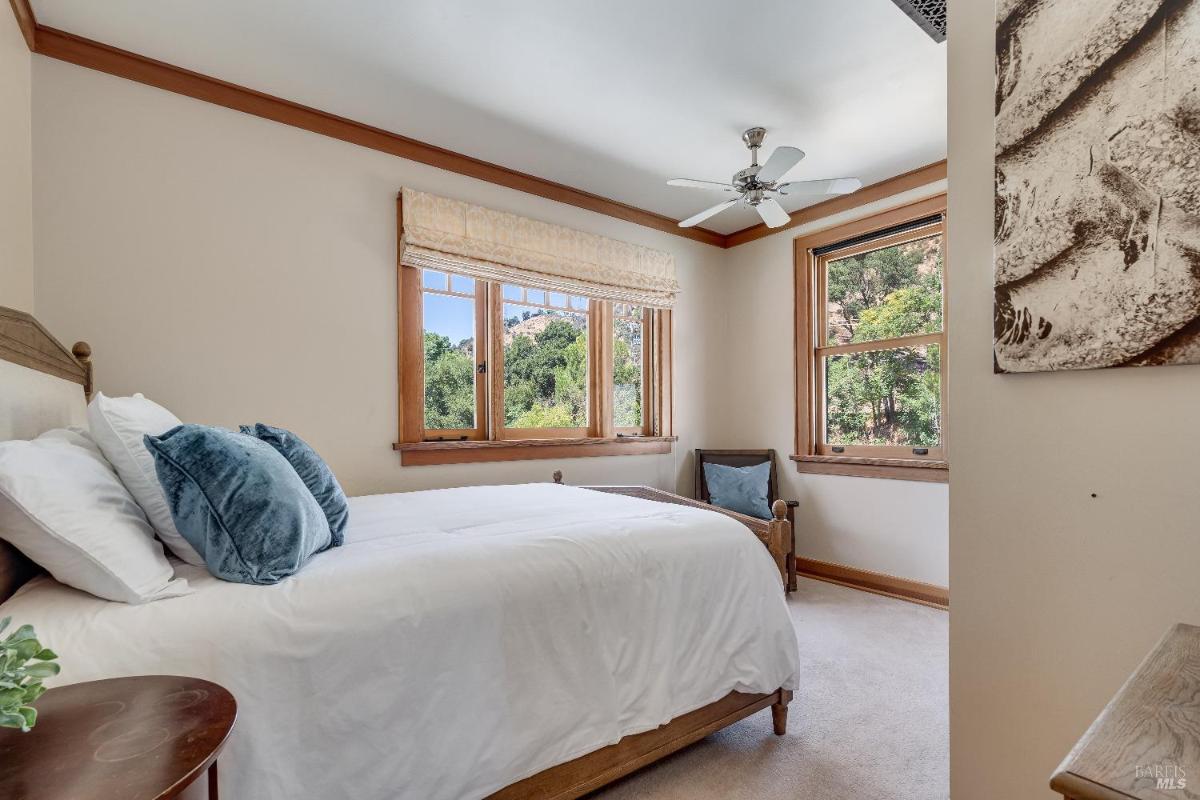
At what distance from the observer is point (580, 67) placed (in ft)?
8.32

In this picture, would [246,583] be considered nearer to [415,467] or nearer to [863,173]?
[415,467]

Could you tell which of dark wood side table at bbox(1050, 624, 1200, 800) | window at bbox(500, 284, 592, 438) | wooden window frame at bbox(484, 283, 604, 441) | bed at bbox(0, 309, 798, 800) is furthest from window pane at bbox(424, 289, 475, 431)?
dark wood side table at bbox(1050, 624, 1200, 800)

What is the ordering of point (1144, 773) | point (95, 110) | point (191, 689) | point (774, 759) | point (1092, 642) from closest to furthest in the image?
1. point (1144, 773)
2. point (191, 689)
3. point (1092, 642)
4. point (774, 759)
5. point (95, 110)

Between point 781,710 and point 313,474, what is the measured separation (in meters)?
1.80

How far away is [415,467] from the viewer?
324 cm

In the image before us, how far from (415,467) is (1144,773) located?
3.10 meters

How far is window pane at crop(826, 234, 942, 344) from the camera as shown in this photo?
3.67m

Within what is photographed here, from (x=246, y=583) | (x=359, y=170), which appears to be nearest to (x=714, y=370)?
(x=359, y=170)

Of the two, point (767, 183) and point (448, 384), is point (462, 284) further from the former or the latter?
point (767, 183)

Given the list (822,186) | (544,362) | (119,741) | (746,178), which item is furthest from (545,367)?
(119,741)

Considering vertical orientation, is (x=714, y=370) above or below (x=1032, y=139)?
below

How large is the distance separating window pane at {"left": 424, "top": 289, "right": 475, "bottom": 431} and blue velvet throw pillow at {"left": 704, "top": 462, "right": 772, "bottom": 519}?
1.81 meters

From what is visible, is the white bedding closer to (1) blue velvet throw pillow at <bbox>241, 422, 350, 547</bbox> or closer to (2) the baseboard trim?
(1) blue velvet throw pillow at <bbox>241, 422, 350, 547</bbox>
